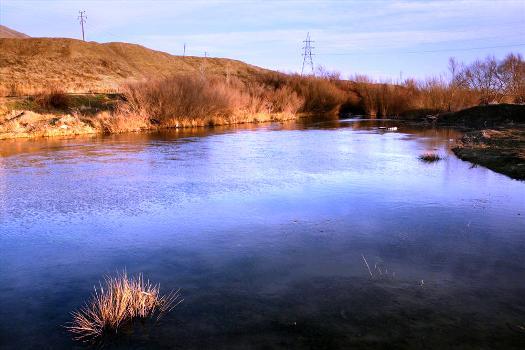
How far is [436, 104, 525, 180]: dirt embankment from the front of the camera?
13.5 m

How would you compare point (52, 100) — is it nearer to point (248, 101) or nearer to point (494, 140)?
point (248, 101)

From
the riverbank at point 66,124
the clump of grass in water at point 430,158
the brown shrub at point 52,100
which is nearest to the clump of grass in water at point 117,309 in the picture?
A: the clump of grass in water at point 430,158

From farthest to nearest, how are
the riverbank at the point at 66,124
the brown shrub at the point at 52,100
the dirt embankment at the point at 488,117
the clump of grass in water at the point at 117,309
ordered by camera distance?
the brown shrub at the point at 52,100 → the dirt embankment at the point at 488,117 → the riverbank at the point at 66,124 → the clump of grass in water at the point at 117,309

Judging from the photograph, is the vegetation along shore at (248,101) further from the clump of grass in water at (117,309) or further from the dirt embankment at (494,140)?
the clump of grass in water at (117,309)

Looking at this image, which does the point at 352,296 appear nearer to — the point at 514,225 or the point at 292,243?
the point at 292,243

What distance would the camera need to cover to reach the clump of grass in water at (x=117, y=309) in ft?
15.0

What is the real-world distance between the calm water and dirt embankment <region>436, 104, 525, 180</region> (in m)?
0.83

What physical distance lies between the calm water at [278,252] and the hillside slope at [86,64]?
121ft

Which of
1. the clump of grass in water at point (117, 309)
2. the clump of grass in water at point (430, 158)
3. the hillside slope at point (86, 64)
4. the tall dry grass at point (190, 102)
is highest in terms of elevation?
the hillside slope at point (86, 64)

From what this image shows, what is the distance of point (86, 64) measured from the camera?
69.6 metres

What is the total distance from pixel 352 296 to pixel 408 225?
2993mm

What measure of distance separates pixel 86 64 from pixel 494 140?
207ft

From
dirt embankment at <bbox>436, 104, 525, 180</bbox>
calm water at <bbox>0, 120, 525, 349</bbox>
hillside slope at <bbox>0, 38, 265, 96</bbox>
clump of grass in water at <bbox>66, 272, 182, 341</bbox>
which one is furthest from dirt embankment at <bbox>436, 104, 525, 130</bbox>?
hillside slope at <bbox>0, 38, 265, 96</bbox>

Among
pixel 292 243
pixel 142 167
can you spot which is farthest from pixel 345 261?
pixel 142 167
